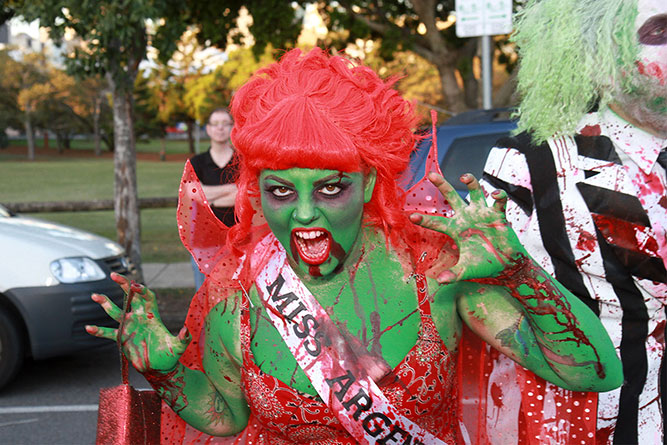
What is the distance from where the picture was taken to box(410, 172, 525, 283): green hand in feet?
4.43

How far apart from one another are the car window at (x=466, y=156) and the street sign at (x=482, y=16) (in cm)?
139

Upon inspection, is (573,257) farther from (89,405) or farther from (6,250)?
(6,250)

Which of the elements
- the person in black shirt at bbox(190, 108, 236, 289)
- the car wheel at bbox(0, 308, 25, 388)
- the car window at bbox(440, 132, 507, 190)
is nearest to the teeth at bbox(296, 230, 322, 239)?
the car window at bbox(440, 132, 507, 190)

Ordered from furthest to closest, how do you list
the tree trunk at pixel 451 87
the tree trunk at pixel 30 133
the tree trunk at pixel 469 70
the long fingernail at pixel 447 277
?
the tree trunk at pixel 30 133 < the tree trunk at pixel 469 70 < the tree trunk at pixel 451 87 < the long fingernail at pixel 447 277

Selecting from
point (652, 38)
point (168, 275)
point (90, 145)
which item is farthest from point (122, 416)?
point (90, 145)

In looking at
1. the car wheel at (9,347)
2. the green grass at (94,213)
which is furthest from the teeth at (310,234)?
the green grass at (94,213)

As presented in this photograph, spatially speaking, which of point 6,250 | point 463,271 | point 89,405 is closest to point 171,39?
point 6,250

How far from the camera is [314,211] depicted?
1.51 meters

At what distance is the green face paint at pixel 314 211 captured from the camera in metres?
1.51

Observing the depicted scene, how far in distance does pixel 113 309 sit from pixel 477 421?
0.91m

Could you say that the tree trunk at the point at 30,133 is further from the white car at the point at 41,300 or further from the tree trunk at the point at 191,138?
the white car at the point at 41,300

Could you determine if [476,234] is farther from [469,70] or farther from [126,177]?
[469,70]

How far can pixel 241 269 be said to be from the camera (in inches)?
69.5

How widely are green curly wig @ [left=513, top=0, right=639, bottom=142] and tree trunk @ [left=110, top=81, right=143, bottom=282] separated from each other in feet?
19.5
